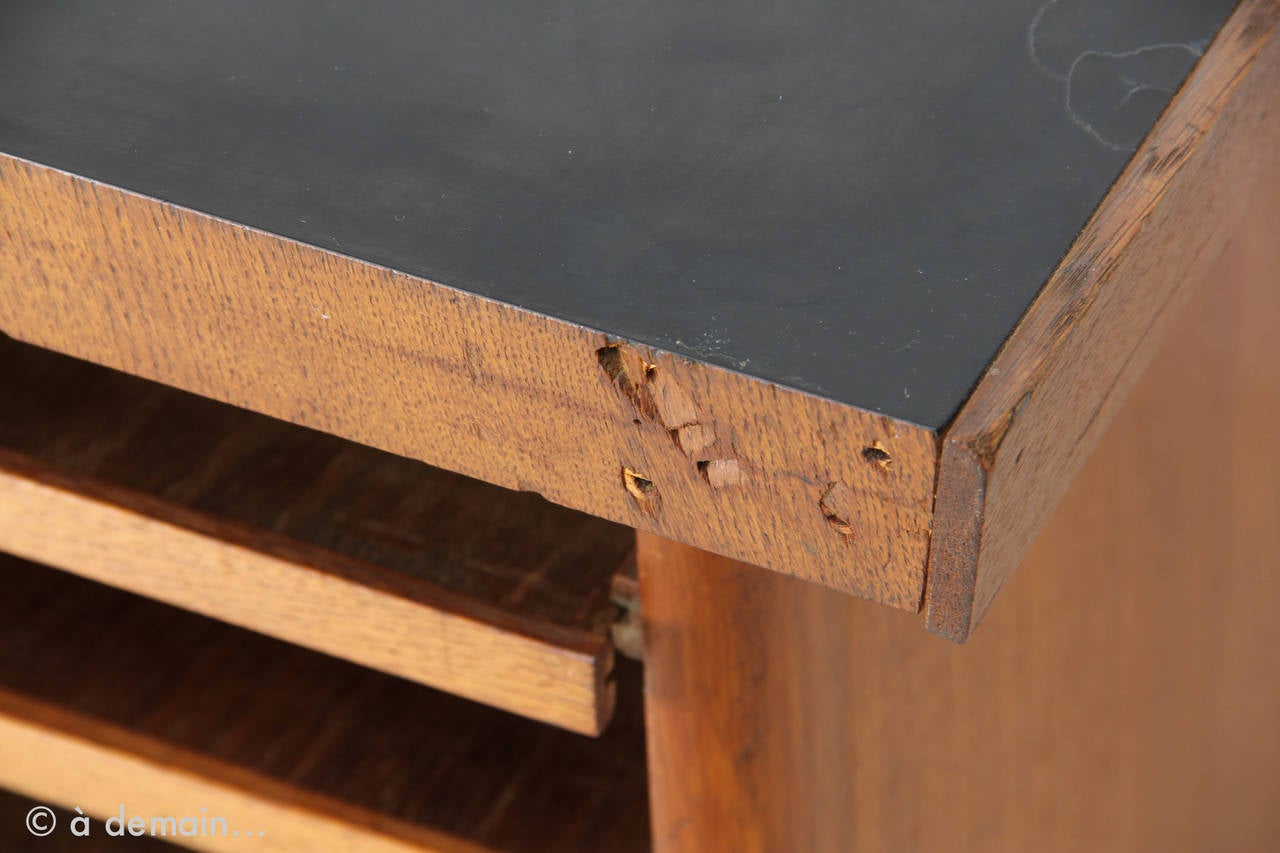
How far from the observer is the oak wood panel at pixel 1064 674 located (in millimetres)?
385

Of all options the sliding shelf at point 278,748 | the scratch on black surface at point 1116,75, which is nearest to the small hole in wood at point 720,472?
the scratch on black surface at point 1116,75

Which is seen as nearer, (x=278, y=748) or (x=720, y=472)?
(x=720, y=472)

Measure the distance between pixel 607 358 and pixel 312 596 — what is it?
0.54ft

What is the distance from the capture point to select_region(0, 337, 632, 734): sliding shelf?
400mm

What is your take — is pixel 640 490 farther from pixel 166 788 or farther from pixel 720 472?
pixel 166 788

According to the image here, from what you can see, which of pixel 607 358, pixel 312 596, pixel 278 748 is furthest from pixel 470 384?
pixel 278 748

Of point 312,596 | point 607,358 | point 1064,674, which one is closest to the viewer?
point 607,358

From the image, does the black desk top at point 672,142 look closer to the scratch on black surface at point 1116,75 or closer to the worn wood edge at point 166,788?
the scratch on black surface at point 1116,75

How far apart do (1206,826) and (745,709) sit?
1.28 feet

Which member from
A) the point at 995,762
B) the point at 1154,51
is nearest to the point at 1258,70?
the point at 1154,51

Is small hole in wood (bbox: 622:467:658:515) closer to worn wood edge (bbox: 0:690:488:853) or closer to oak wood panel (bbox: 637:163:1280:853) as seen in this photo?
oak wood panel (bbox: 637:163:1280:853)

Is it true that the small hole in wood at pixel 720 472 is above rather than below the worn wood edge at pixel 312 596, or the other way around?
below

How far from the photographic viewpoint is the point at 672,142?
0.32 m

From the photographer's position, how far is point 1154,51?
340 mm
